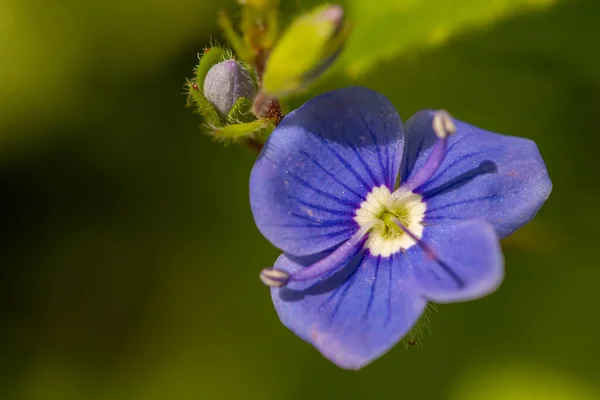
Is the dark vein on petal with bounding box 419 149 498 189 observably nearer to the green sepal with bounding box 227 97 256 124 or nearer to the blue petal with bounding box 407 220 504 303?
the blue petal with bounding box 407 220 504 303

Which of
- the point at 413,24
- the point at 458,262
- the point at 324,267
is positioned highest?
the point at 413,24

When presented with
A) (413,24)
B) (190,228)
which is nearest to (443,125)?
(413,24)

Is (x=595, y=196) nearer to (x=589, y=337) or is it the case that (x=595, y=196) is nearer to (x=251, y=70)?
(x=589, y=337)

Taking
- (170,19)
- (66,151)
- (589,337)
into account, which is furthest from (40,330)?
(589,337)

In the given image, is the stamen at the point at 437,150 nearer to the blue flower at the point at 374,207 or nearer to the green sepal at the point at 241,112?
the blue flower at the point at 374,207

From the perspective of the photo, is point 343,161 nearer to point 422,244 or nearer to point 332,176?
point 332,176

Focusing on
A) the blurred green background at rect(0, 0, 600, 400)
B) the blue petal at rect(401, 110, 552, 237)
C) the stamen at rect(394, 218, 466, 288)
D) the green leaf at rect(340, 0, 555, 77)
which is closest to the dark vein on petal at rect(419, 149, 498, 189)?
the blue petal at rect(401, 110, 552, 237)
